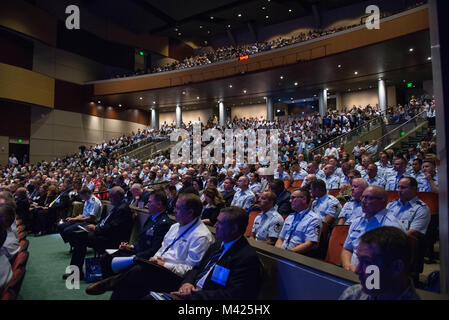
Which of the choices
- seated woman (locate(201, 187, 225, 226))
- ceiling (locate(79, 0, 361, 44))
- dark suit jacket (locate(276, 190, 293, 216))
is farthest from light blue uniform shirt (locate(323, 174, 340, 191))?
ceiling (locate(79, 0, 361, 44))

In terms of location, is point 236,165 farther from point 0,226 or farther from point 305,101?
point 305,101

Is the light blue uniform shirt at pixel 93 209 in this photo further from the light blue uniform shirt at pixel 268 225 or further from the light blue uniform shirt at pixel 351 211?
the light blue uniform shirt at pixel 351 211

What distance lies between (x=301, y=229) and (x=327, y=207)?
0.92 metres

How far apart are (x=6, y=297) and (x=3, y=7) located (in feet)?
58.0

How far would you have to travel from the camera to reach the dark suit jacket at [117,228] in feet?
11.8

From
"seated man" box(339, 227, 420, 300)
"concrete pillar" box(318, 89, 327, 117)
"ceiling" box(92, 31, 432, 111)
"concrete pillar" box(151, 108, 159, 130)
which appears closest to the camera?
"seated man" box(339, 227, 420, 300)

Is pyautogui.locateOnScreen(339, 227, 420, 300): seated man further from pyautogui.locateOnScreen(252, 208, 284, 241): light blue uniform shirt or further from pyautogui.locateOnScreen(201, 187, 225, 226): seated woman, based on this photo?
pyautogui.locateOnScreen(201, 187, 225, 226): seated woman

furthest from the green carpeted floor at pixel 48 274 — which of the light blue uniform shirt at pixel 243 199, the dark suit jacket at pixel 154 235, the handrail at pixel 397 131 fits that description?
the handrail at pixel 397 131

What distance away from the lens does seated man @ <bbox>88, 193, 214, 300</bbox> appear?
2.07 metres

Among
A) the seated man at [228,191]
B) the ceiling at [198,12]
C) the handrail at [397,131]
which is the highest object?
the ceiling at [198,12]

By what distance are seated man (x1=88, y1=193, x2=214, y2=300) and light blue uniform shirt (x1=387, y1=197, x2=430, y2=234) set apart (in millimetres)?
1710

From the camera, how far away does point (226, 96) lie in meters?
19.6

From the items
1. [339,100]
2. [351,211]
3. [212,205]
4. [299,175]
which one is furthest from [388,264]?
[339,100]

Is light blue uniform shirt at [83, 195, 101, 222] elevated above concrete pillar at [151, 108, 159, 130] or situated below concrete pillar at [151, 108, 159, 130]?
below
